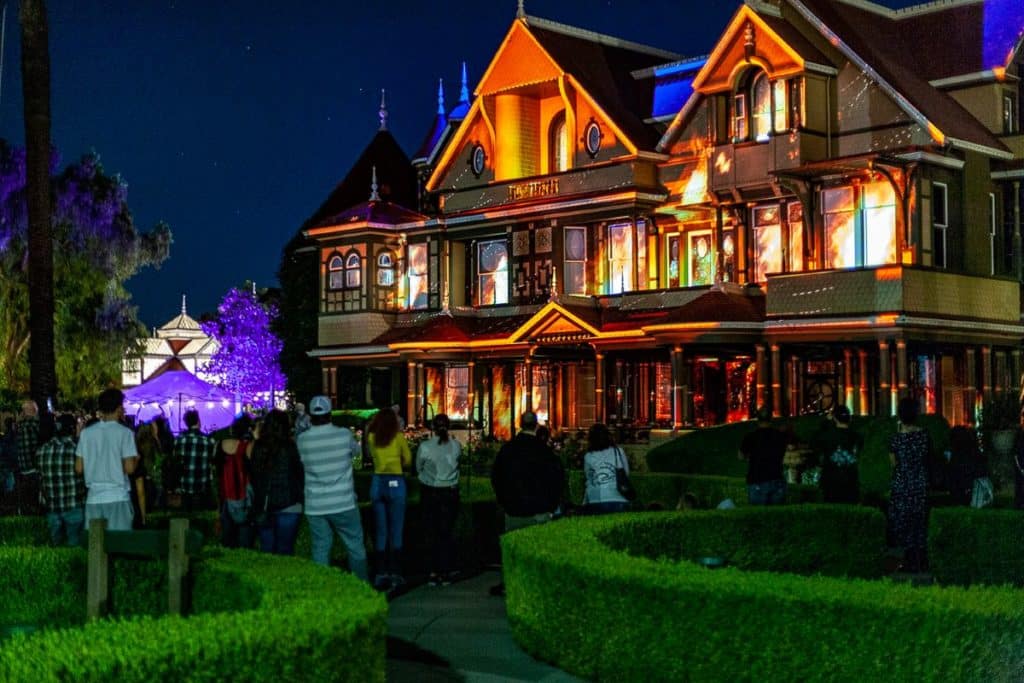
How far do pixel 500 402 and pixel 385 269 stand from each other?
18.4 feet

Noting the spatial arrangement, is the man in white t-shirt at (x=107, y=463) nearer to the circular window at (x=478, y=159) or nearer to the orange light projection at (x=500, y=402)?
the circular window at (x=478, y=159)

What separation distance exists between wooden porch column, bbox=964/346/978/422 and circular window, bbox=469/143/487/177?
49.0ft

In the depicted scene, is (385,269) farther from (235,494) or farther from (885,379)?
(235,494)

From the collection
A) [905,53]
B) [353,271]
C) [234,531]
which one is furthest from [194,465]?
[353,271]

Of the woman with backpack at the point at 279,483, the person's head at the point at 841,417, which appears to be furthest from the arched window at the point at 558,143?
the woman with backpack at the point at 279,483

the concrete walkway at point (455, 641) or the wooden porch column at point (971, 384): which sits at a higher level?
the wooden porch column at point (971, 384)

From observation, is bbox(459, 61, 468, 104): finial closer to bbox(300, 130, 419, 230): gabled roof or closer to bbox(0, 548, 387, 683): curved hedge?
bbox(300, 130, 419, 230): gabled roof

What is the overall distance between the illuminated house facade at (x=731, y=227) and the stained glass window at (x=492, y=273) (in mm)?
65

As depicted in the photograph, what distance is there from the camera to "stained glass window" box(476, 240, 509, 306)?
4519 centimetres

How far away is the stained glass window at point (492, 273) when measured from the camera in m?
45.2

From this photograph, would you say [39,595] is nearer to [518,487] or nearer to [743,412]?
[518,487]

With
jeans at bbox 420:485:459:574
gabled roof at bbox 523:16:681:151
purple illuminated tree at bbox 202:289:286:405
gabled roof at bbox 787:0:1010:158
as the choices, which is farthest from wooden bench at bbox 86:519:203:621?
purple illuminated tree at bbox 202:289:286:405

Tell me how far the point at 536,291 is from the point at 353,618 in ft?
115

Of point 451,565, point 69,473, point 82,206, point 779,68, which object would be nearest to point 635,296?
point 779,68
